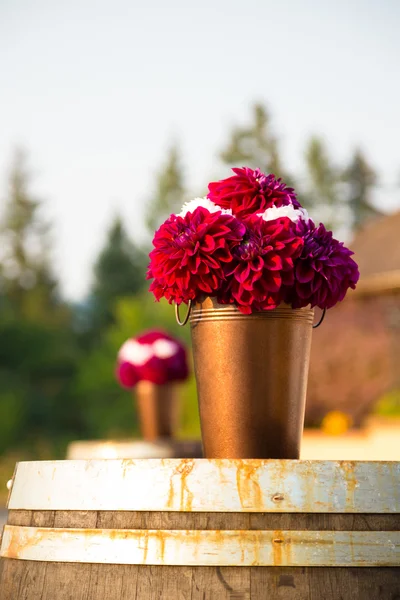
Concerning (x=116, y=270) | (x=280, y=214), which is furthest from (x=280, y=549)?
(x=116, y=270)

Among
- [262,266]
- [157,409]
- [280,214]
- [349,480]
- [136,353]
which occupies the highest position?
[136,353]

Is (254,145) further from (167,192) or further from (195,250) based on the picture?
(195,250)

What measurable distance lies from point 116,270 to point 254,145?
602 centimetres

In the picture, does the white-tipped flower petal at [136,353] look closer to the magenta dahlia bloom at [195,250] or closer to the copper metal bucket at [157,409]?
the copper metal bucket at [157,409]

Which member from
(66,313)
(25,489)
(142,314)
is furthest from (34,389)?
(25,489)

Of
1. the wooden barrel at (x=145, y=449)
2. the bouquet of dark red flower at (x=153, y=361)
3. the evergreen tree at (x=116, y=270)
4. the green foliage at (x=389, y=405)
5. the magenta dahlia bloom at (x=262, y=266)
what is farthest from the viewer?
the evergreen tree at (x=116, y=270)

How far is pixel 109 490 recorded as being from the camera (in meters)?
2.20

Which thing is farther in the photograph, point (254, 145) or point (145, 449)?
point (254, 145)

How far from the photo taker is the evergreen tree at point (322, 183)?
3409 cm

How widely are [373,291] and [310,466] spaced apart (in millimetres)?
12032

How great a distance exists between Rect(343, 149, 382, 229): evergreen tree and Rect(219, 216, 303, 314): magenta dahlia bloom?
3142cm

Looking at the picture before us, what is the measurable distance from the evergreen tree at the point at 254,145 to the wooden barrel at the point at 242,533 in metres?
26.9

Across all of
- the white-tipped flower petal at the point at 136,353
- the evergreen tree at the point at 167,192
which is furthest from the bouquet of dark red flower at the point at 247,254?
the evergreen tree at the point at 167,192

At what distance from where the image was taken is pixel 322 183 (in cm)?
3422
